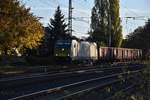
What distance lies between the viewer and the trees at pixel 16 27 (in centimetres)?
5297

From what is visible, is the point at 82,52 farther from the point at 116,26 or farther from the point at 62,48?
the point at 116,26

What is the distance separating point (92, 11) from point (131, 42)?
82.4ft

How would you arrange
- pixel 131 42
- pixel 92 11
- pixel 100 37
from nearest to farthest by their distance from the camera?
pixel 100 37, pixel 92 11, pixel 131 42

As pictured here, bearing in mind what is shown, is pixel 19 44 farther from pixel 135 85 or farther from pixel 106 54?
pixel 135 85

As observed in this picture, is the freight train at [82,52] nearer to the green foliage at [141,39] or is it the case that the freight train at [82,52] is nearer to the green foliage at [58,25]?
the green foliage at [58,25]

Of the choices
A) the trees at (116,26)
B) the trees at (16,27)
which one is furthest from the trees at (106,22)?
the trees at (16,27)

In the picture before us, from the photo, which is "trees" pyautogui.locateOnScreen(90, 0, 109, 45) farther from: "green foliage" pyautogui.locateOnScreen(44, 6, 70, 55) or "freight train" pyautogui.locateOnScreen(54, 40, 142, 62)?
"freight train" pyautogui.locateOnScreen(54, 40, 142, 62)

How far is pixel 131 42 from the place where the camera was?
126688 mm

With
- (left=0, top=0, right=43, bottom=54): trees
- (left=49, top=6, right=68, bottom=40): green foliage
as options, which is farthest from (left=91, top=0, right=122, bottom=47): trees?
(left=0, top=0, right=43, bottom=54): trees

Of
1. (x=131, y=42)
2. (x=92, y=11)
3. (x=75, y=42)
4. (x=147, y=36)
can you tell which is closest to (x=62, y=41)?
(x=75, y=42)

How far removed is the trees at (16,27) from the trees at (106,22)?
1445 inches

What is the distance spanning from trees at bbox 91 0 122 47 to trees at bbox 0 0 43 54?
1445 inches

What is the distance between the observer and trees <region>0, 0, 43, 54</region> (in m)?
53.0

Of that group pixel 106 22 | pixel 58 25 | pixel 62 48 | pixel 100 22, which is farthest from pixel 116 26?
pixel 62 48
